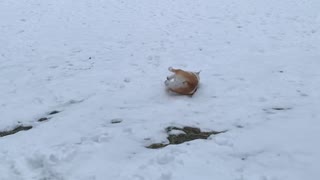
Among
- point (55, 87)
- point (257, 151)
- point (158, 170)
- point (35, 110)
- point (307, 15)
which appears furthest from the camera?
point (307, 15)

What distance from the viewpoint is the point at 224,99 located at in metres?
6.30

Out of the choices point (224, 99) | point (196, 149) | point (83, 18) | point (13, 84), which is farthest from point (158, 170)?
point (83, 18)

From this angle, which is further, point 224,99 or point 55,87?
point 55,87

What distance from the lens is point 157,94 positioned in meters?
6.54

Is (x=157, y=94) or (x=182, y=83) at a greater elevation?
(x=182, y=83)

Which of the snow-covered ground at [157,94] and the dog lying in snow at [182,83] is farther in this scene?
the dog lying in snow at [182,83]

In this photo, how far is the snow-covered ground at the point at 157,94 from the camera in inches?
184

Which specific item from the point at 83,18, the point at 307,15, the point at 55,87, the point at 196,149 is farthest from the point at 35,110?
the point at 307,15

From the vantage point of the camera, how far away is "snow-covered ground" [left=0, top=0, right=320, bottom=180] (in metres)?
4.67

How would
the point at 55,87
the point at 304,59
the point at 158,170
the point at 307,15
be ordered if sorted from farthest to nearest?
the point at 307,15 → the point at 304,59 → the point at 55,87 → the point at 158,170

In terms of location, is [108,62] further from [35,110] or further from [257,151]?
[257,151]

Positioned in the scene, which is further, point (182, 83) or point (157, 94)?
point (157, 94)

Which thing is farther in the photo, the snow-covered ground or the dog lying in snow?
the dog lying in snow

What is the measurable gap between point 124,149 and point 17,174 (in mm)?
1095
